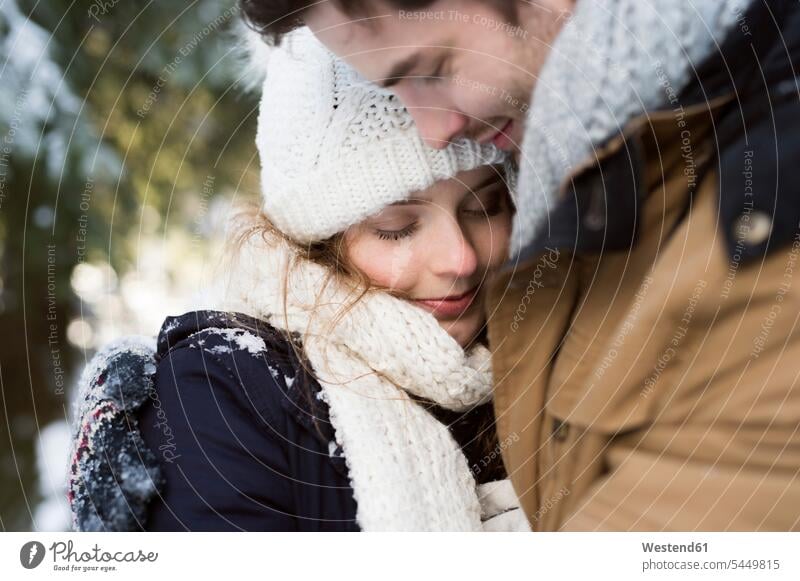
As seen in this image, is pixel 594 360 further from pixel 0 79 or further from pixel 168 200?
pixel 0 79

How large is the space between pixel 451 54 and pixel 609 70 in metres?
0.13

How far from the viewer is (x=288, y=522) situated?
532 mm

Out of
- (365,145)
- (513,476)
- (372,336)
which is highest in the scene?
(365,145)

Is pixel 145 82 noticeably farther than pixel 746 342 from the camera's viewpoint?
Yes

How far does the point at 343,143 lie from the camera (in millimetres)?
521

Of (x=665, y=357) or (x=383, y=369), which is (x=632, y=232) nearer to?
(x=665, y=357)

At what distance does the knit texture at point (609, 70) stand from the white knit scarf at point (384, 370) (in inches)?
5.5

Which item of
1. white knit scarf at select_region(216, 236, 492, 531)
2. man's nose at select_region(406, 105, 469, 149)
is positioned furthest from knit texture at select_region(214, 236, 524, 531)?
man's nose at select_region(406, 105, 469, 149)

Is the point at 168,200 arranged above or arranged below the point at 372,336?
above

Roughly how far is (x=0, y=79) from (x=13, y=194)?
91 mm

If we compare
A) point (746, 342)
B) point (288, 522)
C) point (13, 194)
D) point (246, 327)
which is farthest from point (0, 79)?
point (746, 342)

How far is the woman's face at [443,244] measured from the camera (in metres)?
0.54
